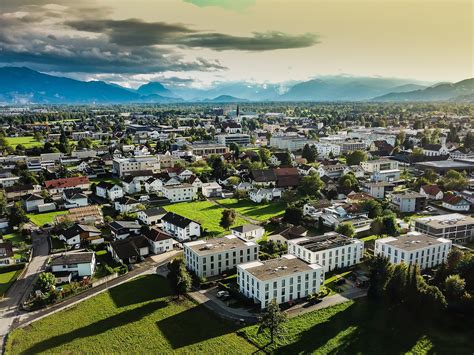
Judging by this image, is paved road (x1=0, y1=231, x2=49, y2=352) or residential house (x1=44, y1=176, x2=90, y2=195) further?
residential house (x1=44, y1=176, x2=90, y2=195)

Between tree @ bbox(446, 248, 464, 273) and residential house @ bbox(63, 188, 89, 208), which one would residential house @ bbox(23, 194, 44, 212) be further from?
tree @ bbox(446, 248, 464, 273)

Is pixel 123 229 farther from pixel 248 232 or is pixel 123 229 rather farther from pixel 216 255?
pixel 216 255

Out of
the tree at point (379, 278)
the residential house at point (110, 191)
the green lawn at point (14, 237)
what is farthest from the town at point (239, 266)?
the green lawn at point (14, 237)

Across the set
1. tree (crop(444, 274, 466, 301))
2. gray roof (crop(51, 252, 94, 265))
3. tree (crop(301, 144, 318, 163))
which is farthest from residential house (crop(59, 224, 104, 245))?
tree (crop(301, 144, 318, 163))

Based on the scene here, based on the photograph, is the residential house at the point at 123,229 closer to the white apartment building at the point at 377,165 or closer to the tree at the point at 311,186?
the tree at the point at 311,186

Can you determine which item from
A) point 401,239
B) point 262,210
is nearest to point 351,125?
point 262,210

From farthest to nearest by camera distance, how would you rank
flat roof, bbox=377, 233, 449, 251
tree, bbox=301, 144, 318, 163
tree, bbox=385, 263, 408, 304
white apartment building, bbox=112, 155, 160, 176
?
tree, bbox=301, 144, 318, 163, white apartment building, bbox=112, 155, 160, 176, flat roof, bbox=377, 233, 449, 251, tree, bbox=385, 263, 408, 304
